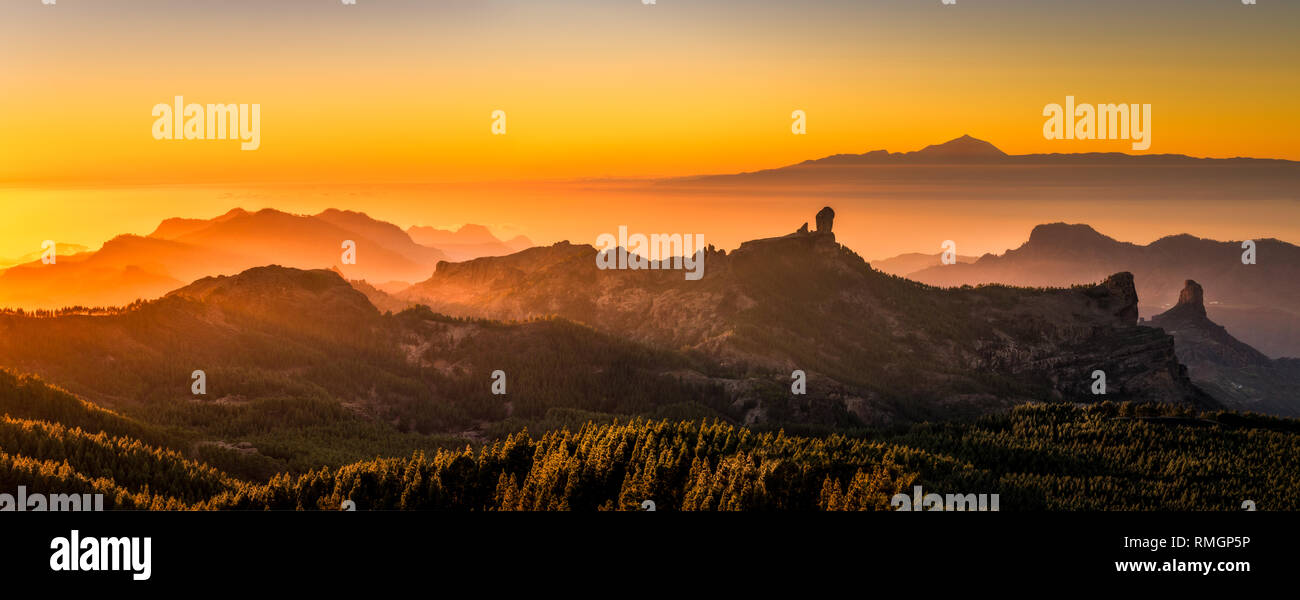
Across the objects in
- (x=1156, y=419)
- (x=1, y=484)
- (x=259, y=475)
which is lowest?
(x=259, y=475)

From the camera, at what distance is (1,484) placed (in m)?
72.7

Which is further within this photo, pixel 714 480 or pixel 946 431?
pixel 946 431

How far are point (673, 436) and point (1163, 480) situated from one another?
128 feet

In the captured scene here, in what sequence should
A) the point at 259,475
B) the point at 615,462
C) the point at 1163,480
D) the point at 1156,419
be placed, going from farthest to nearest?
the point at 259,475
the point at 1156,419
the point at 615,462
the point at 1163,480

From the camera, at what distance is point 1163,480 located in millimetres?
58250

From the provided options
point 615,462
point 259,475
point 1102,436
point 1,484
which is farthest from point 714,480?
point 259,475

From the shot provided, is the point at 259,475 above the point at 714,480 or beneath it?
beneath

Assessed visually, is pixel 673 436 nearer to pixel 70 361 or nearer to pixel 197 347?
pixel 70 361

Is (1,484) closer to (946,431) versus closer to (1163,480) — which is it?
(946,431)

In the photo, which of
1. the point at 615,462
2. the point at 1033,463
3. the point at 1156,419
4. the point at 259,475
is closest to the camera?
the point at 1033,463

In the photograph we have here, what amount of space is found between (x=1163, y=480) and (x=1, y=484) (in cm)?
9166
